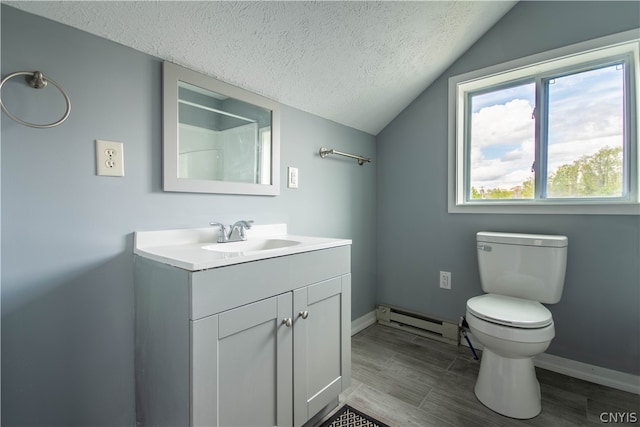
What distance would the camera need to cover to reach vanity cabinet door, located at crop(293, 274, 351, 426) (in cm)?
115

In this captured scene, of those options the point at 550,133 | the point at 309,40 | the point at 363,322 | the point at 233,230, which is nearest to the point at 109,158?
the point at 233,230

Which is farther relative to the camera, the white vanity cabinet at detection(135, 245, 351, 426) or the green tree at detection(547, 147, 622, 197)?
the green tree at detection(547, 147, 622, 197)

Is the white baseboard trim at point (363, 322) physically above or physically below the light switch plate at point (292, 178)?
below

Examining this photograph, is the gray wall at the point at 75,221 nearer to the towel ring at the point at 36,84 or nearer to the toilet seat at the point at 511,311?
the towel ring at the point at 36,84

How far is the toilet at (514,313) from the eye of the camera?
131 centimetres

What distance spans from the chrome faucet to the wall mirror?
0.16m

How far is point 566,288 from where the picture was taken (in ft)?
5.53

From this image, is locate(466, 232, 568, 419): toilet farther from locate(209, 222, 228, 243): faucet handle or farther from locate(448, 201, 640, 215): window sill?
locate(209, 222, 228, 243): faucet handle

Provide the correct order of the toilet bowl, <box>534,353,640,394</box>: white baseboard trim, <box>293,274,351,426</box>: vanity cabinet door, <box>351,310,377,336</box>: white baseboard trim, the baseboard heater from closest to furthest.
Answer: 1. <box>293,274,351,426</box>: vanity cabinet door
2. the toilet bowl
3. <box>534,353,640,394</box>: white baseboard trim
4. the baseboard heater
5. <box>351,310,377,336</box>: white baseboard trim

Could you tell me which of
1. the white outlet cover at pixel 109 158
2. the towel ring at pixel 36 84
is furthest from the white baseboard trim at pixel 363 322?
the towel ring at pixel 36 84

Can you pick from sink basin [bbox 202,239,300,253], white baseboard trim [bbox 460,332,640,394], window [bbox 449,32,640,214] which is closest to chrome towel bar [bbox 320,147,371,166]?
window [bbox 449,32,640,214]

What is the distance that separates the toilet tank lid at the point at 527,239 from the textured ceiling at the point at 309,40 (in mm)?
1181

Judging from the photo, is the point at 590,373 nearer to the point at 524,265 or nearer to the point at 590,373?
the point at 590,373

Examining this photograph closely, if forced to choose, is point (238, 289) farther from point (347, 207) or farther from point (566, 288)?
point (566, 288)
